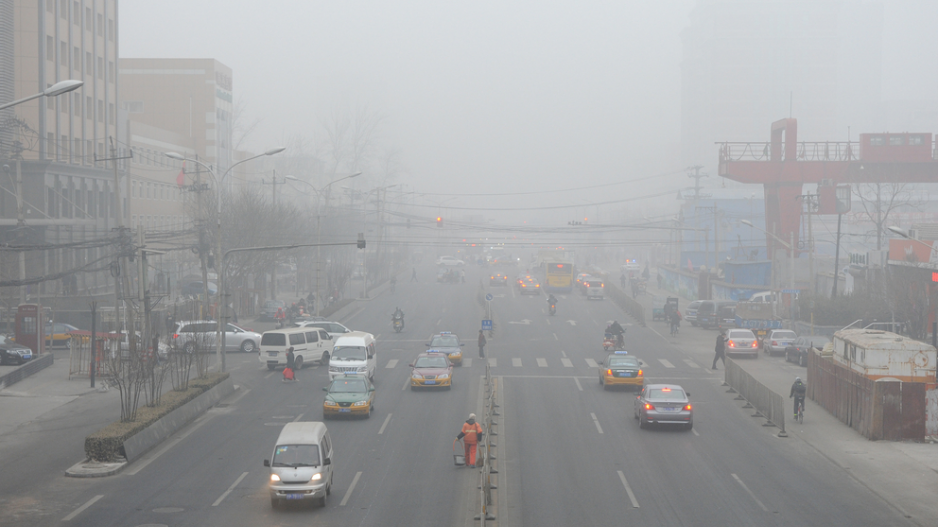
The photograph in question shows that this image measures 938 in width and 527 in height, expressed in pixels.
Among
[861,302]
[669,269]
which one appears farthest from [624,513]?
[669,269]

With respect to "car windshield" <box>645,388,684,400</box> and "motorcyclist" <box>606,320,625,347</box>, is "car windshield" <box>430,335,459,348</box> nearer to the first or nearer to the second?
"motorcyclist" <box>606,320,625,347</box>

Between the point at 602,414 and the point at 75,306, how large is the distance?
36.9m

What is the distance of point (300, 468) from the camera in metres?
17.3

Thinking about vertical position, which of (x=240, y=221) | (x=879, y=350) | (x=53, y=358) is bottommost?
(x=53, y=358)

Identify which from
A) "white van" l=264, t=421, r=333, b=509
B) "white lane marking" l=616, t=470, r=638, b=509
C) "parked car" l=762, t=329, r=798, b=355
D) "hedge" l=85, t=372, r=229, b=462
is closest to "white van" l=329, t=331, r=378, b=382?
"hedge" l=85, t=372, r=229, b=462

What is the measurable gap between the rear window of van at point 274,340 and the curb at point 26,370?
31.8ft

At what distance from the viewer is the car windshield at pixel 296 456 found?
17375 millimetres

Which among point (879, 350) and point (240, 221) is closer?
point (879, 350)

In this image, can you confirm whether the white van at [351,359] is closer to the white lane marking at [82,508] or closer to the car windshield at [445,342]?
the car windshield at [445,342]

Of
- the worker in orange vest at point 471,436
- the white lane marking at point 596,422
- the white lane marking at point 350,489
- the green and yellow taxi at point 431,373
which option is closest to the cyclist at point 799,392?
the white lane marking at point 596,422

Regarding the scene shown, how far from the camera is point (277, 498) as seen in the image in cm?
1720

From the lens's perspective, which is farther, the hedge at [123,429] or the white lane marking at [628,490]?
the hedge at [123,429]

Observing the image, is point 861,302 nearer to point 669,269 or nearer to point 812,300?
point 812,300

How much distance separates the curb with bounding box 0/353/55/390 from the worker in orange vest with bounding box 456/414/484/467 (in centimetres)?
2188
